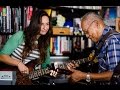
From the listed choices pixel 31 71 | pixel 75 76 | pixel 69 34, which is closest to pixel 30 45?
pixel 31 71

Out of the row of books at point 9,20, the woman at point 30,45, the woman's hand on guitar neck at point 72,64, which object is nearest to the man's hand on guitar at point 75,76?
the woman's hand on guitar neck at point 72,64

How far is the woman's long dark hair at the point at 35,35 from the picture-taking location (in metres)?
2.05

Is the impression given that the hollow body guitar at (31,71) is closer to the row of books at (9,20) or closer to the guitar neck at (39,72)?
the guitar neck at (39,72)

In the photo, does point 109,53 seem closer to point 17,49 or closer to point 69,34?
point 69,34

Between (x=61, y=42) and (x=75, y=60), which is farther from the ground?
(x=61, y=42)

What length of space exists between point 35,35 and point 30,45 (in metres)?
0.09

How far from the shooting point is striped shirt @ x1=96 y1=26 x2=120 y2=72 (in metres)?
1.94

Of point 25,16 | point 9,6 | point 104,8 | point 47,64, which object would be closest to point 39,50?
point 47,64

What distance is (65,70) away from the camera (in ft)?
6.66

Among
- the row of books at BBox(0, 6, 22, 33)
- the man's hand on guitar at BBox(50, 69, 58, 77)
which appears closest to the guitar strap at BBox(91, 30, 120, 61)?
the man's hand on guitar at BBox(50, 69, 58, 77)

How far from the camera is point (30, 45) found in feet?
6.78

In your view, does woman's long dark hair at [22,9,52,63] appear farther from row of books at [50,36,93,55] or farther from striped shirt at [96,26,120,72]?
striped shirt at [96,26,120,72]
